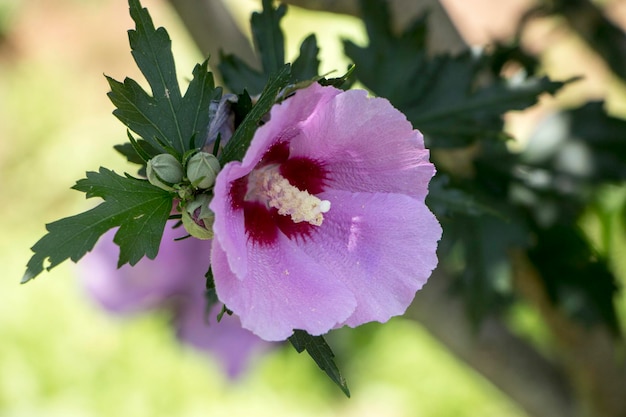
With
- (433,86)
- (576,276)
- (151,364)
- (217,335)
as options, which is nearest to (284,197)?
(433,86)

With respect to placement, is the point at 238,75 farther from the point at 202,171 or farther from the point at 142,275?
the point at 142,275

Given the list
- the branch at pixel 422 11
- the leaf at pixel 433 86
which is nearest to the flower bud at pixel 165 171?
the leaf at pixel 433 86

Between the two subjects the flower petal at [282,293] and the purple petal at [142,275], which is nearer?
the flower petal at [282,293]

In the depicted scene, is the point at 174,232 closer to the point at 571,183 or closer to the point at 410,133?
the point at 571,183

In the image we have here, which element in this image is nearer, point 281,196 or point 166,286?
point 281,196

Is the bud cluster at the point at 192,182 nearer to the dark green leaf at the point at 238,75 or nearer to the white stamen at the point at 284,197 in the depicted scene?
the white stamen at the point at 284,197

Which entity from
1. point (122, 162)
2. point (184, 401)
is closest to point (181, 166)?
point (184, 401)

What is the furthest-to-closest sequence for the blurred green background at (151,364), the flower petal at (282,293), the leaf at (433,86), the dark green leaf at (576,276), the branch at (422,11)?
1. the blurred green background at (151,364)
2. the dark green leaf at (576,276)
3. the branch at (422,11)
4. the leaf at (433,86)
5. the flower petal at (282,293)
